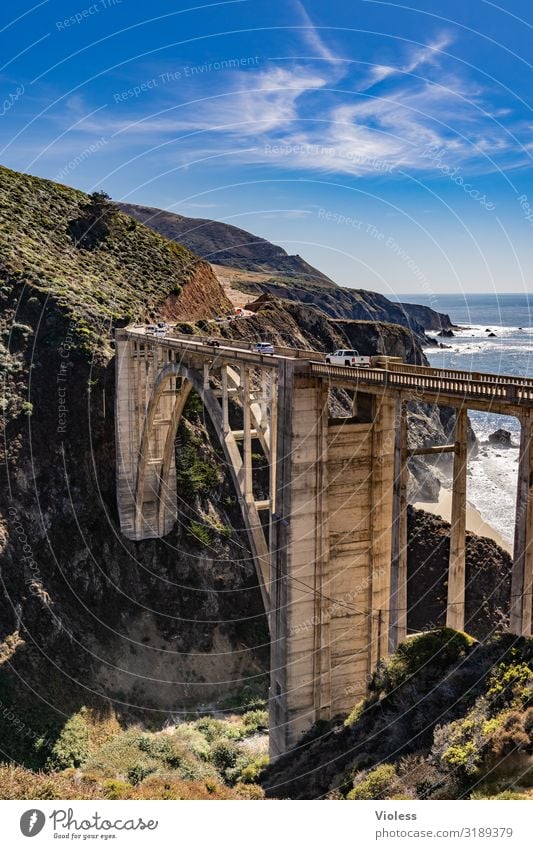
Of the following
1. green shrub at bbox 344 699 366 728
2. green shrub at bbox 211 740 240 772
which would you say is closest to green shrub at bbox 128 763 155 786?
green shrub at bbox 211 740 240 772

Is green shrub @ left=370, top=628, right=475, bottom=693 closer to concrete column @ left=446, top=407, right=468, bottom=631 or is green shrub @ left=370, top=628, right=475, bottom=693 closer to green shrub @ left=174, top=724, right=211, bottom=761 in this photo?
concrete column @ left=446, top=407, right=468, bottom=631

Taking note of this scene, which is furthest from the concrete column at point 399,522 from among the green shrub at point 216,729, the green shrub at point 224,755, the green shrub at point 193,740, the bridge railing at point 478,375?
the green shrub at point 216,729

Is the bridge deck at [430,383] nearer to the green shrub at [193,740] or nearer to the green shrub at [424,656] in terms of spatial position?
the green shrub at [424,656]

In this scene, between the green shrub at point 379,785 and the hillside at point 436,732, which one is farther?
the green shrub at point 379,785

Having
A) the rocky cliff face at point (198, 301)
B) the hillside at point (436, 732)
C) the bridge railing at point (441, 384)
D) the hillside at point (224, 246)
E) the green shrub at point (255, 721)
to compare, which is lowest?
the green shrub at point (255, 721)

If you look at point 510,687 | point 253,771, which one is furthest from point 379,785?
point 253,771

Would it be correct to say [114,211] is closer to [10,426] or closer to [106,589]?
[10,426]
